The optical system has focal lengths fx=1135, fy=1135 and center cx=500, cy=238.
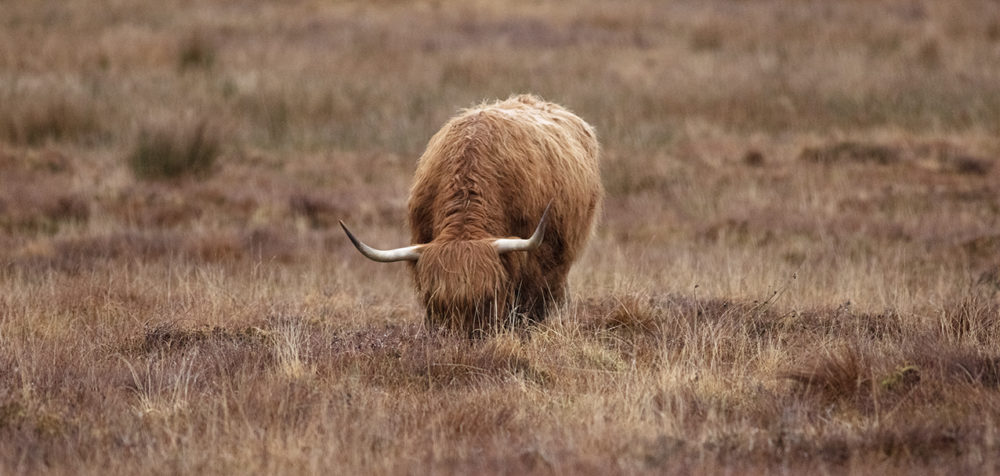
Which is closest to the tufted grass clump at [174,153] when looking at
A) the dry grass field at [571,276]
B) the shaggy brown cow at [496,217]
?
the dry grass field at [571,276]

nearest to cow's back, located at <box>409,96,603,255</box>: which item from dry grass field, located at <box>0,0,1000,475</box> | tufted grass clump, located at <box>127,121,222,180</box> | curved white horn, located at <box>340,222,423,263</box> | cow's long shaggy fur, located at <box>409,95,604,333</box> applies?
cow's long shaggy fur, located at <box>409,95,604,333</box>

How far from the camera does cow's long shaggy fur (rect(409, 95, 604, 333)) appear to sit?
6609 millimetres

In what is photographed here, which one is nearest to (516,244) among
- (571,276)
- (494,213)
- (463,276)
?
(463,276)

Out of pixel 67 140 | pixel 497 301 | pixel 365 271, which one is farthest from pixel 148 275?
pixel 67 140

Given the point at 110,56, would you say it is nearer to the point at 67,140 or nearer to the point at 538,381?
the point at 67,140

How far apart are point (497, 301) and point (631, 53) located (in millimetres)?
18004

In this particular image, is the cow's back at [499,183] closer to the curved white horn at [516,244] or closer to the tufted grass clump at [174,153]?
the curved white horn at [516,244]

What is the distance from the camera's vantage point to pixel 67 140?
1677 centimetres

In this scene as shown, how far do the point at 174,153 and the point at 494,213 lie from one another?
347 inches

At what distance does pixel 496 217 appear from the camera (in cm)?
720

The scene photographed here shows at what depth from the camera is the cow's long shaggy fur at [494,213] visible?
6.61 meters

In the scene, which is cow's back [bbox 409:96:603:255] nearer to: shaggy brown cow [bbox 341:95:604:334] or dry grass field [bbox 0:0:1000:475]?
shaggy brown cow [bbox 341:95:604:334]

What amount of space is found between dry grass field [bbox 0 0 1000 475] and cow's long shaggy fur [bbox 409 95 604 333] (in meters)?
0.27

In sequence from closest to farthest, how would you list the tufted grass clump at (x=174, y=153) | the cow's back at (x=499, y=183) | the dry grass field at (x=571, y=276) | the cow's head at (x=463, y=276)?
the dry grass field at (x=571, y=276) → the cow's head at (x=463, y=276) → the cow's back at (x=499, y=183) → the tufted grass clump at (x=174, y=153)
